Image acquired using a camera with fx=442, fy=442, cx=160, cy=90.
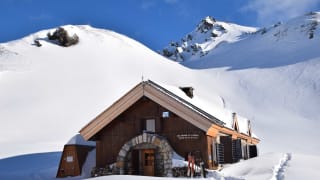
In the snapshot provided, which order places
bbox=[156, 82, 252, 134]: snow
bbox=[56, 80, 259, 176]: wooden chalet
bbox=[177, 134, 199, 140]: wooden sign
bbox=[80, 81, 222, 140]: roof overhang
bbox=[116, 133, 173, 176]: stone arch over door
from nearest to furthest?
1. bbox=[80, 81, 222, 140]: roof overhang
2. bbox=[116, 133, 173, 176]: stone arch over door
3. bbox=[56, 80, 259, 176]: wooden chalet
4. bbox=[177, 134, 199, 140]: wooden sign
5. bbox=[156, 82, 252, 134]: snow

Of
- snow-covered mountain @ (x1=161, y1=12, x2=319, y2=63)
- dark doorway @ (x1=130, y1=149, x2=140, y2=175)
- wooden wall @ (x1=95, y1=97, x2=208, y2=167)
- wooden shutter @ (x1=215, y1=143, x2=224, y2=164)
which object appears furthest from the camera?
snow-covered mountain @ (x1=161, y1=12, x2=319, y2=63)

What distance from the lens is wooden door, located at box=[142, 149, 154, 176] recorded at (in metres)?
21.8

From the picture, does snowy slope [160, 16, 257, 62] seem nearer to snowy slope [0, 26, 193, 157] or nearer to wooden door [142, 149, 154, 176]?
snowy slope [0, 26, 193, 157]

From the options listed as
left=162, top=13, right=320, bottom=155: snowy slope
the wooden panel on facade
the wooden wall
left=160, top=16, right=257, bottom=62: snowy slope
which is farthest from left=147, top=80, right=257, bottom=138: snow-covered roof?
left=160, top=16, right=257, bottom=62: snowy slope

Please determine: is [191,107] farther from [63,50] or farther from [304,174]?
[63,50]

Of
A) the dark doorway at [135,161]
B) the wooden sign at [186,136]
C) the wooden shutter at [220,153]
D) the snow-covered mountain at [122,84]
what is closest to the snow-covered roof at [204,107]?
the wooden sign at [186,136]

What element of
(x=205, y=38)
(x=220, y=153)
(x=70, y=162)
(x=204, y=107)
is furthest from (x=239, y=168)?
(x=205, y=38)

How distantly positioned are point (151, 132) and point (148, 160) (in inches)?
55.1

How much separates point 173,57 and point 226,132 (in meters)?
105

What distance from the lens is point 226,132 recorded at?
2472cm

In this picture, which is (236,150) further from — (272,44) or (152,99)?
(272,44)

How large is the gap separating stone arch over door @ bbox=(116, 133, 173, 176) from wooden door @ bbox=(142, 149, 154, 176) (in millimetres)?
522

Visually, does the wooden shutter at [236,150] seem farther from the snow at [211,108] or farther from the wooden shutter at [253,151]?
the wooden shutter at [253,151]

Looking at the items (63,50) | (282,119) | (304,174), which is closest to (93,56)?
(63,50)
